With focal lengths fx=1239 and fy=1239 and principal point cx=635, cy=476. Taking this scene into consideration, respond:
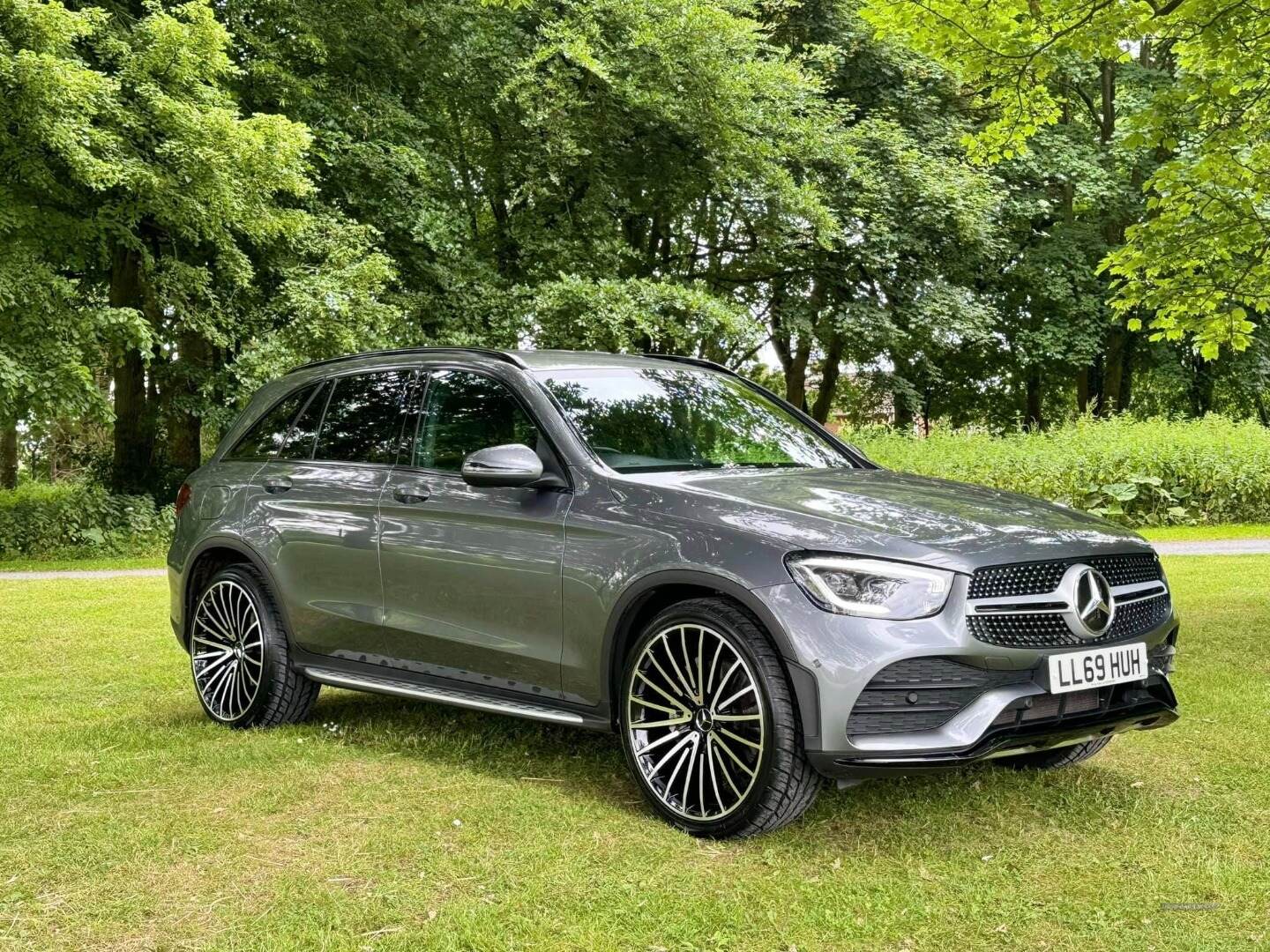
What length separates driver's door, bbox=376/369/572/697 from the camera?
16.1 feet

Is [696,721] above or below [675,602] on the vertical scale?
below

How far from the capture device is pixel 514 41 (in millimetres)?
21859

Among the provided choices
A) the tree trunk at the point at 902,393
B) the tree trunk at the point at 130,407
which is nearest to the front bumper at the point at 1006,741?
the tree trunk at the point at 130,407

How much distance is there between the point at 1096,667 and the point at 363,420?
354 cm

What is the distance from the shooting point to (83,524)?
18.0 meters

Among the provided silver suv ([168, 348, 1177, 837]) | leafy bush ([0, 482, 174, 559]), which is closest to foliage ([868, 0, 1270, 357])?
silver suv ([168, 348, 1177, 837])

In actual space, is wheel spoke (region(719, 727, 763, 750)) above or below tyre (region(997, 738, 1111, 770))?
above

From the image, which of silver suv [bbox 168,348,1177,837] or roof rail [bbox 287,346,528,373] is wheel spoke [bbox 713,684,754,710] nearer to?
silver suv [bbox 168,348,1177,837]

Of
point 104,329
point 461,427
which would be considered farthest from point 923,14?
point 104,329

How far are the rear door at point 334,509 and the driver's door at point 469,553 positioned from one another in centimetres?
14

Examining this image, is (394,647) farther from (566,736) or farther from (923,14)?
(923,14)

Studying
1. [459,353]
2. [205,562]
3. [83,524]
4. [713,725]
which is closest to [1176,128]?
[459,353]

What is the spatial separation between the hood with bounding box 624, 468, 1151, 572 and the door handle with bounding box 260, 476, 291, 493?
7.24 ft

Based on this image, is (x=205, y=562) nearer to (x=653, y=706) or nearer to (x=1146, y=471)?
(x=653, y=706)
